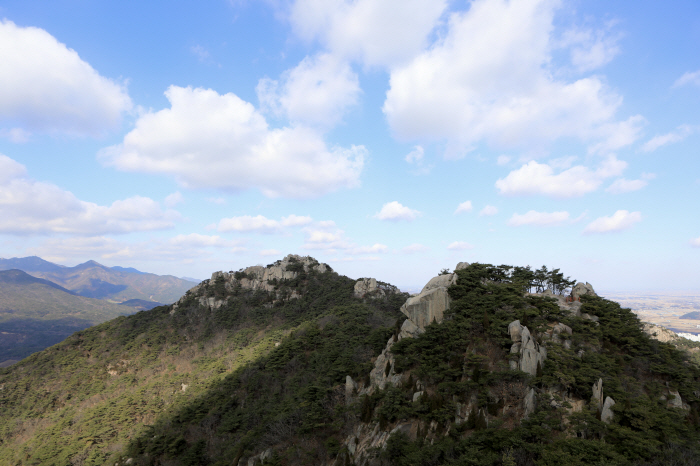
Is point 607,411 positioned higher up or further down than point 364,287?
further down

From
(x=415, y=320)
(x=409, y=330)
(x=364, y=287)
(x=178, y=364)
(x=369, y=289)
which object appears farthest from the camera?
(x=369, y=289)

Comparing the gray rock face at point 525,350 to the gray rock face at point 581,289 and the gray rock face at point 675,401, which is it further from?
the gray rock face at point 581,289

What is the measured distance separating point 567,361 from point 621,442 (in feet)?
19.8

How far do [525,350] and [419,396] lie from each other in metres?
9.78

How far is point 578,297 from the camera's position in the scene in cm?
3297

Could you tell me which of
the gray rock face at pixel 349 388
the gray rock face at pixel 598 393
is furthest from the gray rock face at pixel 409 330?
the gray rock face at pixel 598 393

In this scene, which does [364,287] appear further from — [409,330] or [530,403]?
[530,403]

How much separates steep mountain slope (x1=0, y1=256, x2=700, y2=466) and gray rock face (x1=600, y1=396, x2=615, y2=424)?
7 cm

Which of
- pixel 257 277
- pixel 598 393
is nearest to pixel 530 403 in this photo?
pixel 598 393

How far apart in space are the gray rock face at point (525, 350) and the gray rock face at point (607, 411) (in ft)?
13.8

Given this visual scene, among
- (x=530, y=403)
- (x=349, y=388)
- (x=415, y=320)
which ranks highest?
(x=415, y=320)

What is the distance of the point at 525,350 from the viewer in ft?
77.8

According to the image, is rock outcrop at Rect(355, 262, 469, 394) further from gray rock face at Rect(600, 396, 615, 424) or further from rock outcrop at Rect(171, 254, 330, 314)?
rock outcrop at Rect(171, 254, 330, 314)

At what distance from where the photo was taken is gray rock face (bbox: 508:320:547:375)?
2327 centimetres
